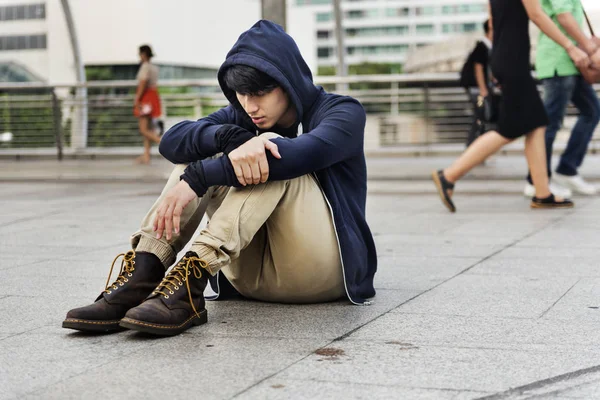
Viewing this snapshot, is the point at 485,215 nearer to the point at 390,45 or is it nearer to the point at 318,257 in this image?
the point at 318,257

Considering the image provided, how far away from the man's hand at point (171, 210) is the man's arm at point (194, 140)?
9.2 inches

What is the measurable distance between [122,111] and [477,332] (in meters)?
14.7

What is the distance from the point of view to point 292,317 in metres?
3.70

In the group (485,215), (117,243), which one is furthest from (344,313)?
(485,215)

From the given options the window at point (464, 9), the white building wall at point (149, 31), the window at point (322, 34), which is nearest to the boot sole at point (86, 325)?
the white building wall at point (149, 31)

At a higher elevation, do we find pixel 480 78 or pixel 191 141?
pixel 191 141

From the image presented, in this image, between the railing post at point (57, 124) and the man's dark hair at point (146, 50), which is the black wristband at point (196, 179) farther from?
the railing post at point (57, 124)

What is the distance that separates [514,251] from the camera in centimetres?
542

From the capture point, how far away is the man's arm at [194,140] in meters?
3.61

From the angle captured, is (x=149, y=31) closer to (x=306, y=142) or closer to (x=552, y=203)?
(x=552, y=203)

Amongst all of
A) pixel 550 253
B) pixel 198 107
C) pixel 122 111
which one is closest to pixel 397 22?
pixel 122 111

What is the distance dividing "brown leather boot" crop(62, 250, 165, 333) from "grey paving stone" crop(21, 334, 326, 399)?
0.27 ft

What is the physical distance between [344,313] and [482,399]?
4.05 feet

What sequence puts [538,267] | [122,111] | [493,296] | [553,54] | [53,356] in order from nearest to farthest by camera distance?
[53,356] < [493,296] < [538,267] < [553,54] < [122,111]
